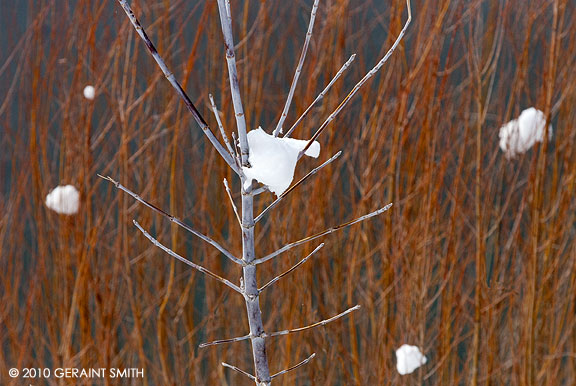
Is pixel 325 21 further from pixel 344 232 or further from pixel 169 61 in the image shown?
pixel 344 232

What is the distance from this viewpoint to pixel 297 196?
1.52 metres

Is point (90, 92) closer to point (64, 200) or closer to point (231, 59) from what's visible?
point (64, 200)

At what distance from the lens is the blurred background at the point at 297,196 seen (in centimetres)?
147

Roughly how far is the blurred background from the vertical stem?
89 cm

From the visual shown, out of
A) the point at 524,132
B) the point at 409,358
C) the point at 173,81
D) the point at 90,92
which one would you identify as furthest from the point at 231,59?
the point at 524,132

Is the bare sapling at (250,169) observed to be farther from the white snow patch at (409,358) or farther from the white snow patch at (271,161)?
the white snow patch at (409,358)

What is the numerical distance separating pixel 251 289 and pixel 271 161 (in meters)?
0.12

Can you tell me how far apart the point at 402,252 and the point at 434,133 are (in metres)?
→ 0.28

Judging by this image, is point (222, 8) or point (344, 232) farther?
point (344, 232)

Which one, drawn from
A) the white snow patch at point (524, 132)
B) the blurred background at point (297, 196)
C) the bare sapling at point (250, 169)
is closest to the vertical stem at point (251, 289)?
the bare sapling at point (250, 169)

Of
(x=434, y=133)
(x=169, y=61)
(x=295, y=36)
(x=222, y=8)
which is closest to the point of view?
(x=222, y=8)

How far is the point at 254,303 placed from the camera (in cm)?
57

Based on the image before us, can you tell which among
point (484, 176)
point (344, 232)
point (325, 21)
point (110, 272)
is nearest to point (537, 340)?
point (484, 176)

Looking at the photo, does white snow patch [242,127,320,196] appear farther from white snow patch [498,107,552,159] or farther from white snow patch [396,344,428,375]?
white snow patch [498,107,552,159]
